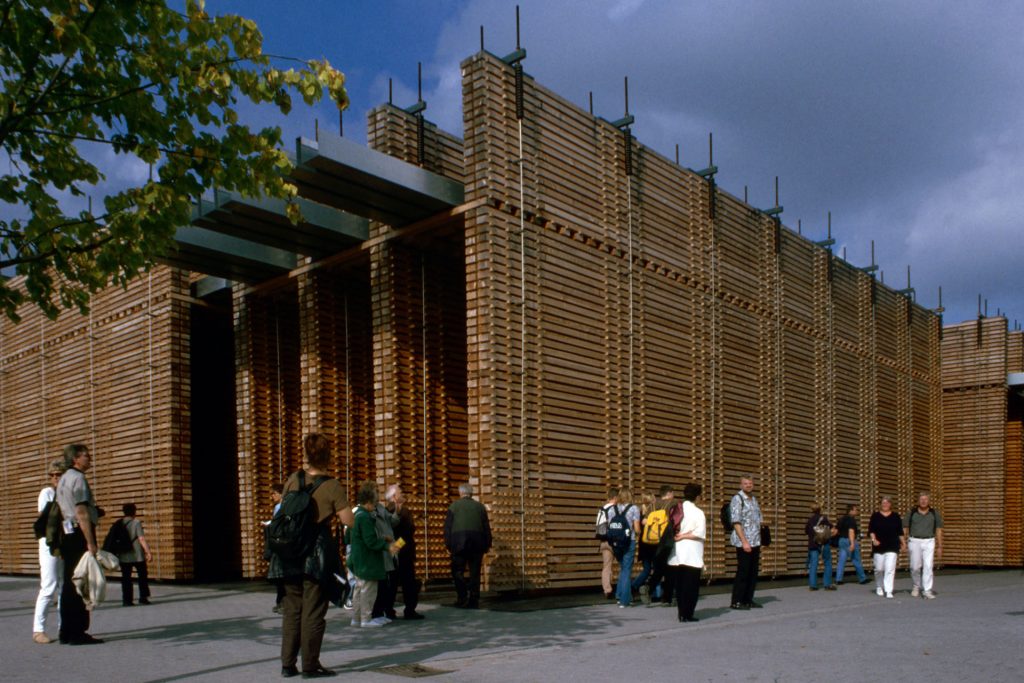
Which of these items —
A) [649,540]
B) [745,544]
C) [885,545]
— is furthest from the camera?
[885,545]

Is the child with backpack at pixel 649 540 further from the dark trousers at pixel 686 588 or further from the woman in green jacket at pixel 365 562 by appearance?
the woman in green jacket at pixel 365 562

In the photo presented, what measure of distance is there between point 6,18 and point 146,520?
41.6ft

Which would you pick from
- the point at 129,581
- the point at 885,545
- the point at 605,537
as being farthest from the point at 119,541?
the point at 885,545

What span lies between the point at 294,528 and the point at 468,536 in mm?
4616

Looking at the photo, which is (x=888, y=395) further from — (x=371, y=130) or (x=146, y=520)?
(x=146, y=520)

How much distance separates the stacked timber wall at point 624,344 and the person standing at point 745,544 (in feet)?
8.06

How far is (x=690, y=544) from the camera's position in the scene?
10.2 metres

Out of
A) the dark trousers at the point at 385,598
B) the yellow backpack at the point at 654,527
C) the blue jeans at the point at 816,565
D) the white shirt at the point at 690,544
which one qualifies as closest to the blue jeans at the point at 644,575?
the yellow backpack at the point at 654,527

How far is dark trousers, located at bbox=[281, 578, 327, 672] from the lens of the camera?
6.73 meters

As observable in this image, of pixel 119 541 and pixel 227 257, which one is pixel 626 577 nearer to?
pixel 119 541

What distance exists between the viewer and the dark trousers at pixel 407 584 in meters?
10.7

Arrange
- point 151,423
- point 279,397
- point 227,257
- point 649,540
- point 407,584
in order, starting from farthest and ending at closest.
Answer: point 151,423 → point 279,397 → point 227,257 → point 649,540 → point 407,584

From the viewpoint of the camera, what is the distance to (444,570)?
14.8 metres

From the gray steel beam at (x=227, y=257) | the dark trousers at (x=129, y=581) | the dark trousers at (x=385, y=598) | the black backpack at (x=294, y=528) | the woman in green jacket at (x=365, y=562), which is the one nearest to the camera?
the black backpack at (x=294, y=528)
